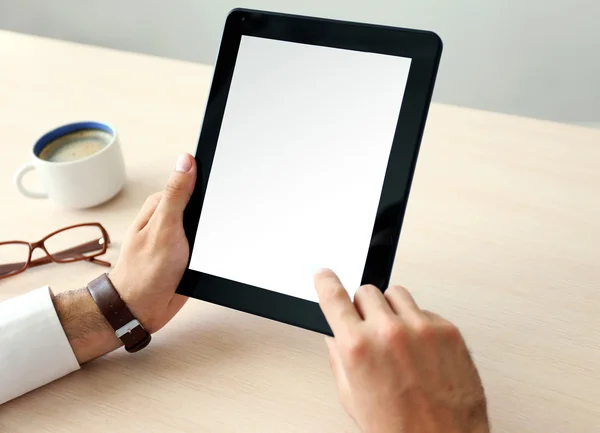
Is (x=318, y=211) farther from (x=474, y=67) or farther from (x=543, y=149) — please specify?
(x=474, y=67)

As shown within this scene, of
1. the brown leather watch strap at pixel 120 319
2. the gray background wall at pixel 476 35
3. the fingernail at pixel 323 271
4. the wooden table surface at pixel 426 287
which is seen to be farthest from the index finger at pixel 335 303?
the gray background wall at pixel 476 35

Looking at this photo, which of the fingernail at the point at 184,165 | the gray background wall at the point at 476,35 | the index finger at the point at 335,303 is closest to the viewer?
the index finger at the point at 335,303

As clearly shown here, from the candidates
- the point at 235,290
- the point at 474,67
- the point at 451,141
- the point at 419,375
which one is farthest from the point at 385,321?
the point at 474,67

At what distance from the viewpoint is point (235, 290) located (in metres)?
0.58

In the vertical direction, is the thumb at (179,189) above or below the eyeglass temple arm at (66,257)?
above

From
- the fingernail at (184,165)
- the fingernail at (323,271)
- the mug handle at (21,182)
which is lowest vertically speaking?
the mug handle at (21,182)

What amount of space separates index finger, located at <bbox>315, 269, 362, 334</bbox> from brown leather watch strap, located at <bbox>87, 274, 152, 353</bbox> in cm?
21

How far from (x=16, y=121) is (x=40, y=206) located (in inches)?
9.8

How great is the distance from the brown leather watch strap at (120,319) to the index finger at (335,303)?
214mm

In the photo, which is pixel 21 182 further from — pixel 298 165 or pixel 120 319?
pixel 298 165

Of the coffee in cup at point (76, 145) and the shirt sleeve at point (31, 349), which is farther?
A: the coffee in cup at point (76, 145)

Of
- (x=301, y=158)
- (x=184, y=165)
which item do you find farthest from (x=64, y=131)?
(x=301, y=158)

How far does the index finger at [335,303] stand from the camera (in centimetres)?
49

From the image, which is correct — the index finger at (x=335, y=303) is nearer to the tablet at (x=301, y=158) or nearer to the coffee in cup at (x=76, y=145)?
the tablet at (x=301, y=158)
